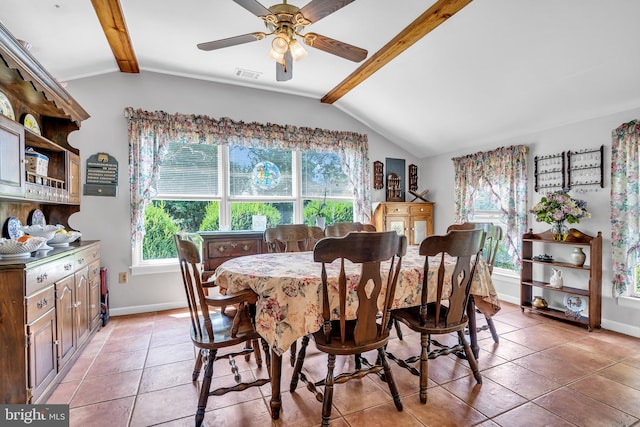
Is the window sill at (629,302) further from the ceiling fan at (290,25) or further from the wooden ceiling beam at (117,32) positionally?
the wooden ceiling beam at (117,32)

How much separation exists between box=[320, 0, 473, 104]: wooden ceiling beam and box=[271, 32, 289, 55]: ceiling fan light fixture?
4.17 ft

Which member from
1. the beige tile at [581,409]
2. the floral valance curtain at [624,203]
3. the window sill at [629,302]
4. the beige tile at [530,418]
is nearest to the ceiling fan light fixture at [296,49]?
the beige tile at [530,418]

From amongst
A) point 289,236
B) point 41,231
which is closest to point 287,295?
point 289,236

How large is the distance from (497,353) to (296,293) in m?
1.96

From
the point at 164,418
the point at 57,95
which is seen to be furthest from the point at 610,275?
the point at 57,95

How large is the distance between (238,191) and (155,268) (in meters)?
1.34

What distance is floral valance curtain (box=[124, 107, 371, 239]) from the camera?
3498mm

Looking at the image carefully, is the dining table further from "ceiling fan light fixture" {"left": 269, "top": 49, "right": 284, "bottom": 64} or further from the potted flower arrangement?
the potted flower arrangement

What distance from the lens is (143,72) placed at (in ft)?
11.8

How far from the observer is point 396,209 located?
4.64m

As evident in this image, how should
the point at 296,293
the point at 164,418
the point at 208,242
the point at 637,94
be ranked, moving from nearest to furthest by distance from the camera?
the point at 296,293
the point at 164,418
the point at 637,94
the point at 208,242

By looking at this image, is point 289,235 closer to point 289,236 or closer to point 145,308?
point 289,236

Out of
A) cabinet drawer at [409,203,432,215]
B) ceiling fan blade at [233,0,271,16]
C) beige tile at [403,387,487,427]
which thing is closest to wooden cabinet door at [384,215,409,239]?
cabinet drawer at [409,203,432,215]

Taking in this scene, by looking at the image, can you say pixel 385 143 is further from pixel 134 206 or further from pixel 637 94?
pixel 134 206
